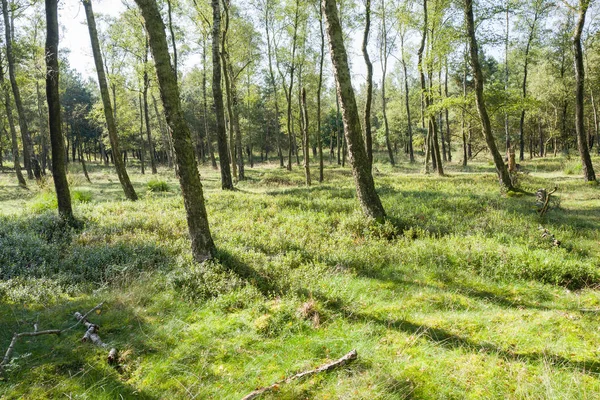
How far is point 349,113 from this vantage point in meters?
8.87

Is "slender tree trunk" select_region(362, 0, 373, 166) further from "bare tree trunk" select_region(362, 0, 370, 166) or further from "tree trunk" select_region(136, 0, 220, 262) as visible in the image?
"tree trunk" select_region(136, 0, 220, 262)

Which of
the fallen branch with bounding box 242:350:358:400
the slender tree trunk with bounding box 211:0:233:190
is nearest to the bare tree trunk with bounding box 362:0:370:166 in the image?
the slender tree trunk with bounding box 211:0:233:190

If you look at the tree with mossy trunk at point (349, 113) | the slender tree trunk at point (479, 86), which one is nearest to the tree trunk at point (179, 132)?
the tree with mossy trunk at point (349, 113)

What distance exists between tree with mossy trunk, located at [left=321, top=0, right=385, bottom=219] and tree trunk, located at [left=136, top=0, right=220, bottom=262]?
175 inches

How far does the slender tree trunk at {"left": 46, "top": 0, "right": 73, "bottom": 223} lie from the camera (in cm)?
954

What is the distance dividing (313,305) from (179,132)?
4222 millimetres

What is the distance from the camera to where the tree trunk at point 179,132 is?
6176mm

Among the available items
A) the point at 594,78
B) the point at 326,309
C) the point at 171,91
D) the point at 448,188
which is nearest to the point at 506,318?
the point at 326,309

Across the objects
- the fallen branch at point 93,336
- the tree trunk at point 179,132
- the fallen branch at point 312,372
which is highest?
the tree trunk at point 179,132

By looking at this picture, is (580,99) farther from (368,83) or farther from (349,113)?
(349,113)

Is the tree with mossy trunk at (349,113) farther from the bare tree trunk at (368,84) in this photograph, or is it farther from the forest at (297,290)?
the bare tree trunk at (368,84)

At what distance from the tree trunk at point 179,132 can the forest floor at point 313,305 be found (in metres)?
0.61

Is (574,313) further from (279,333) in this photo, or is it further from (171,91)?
(171,91)

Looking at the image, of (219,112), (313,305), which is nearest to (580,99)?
(219,112)
